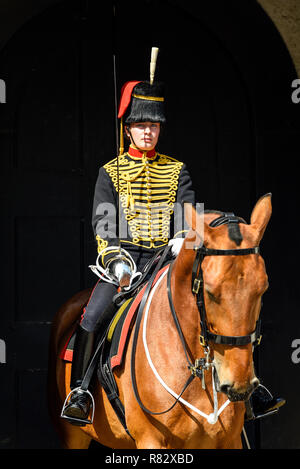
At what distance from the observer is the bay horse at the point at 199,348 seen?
274 cm

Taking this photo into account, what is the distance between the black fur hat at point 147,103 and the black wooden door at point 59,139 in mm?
1236

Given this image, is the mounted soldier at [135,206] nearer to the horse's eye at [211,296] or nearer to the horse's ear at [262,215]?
the horse's ear at [262,215]

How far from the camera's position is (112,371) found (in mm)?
3541

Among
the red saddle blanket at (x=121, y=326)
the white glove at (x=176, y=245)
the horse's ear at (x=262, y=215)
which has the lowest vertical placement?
the red saddle blanket at (x=121, y=326)

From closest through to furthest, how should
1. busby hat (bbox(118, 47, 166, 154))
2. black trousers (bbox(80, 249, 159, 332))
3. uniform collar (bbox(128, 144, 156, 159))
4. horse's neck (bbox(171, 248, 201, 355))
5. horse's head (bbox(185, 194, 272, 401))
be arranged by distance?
horse's head (bbox(185, 194, 272, 401)), horse's neck (bbox(171, 248, 201, 355)), black trousers (bbox(80, 249, 159, 332)), busby hat (bbox(118, 47, 166, 154)), uniform collar (bbox(128, 144, 156, 159))

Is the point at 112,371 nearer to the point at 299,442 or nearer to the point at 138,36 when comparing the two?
the point at 299,442

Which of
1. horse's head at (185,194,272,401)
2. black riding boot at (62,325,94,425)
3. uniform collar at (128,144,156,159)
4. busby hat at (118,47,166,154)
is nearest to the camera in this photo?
horse's head at (185,194,272,401)

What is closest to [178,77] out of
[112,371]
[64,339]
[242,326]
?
Result: [64,339]

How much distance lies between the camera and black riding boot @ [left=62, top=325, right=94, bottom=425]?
11.9 feet

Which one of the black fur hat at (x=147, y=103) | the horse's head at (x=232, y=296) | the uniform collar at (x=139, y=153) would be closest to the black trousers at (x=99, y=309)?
the uniform collar at (x=139, y=153)

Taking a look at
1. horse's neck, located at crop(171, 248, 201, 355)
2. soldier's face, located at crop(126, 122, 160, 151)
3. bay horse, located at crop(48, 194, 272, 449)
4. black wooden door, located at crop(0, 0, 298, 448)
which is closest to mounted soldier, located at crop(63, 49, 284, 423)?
soldier's face, located at crop(126, 122, 160, 151)

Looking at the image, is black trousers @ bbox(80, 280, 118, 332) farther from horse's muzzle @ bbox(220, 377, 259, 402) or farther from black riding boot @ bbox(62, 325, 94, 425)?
horse's muzzle @ bbox(220, 377, 259, 402)

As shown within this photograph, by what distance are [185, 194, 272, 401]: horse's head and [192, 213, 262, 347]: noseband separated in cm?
2

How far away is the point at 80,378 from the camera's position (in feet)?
12.3
